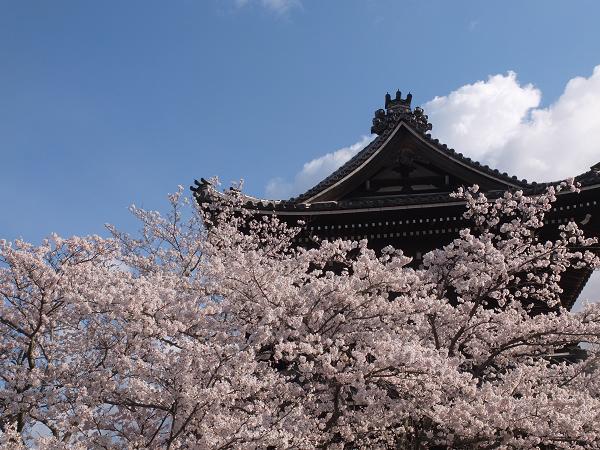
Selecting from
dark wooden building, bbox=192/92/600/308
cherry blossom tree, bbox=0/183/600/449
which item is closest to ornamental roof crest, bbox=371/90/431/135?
dark wooden building, bbox=192/92/600/308

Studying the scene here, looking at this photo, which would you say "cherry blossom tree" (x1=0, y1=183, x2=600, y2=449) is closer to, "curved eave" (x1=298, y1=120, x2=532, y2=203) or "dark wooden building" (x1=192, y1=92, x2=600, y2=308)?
"dark wooden building" (x1=192, y1=92, x2=600, y2=308)

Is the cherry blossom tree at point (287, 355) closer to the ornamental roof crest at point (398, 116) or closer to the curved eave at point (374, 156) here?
the curved eave at point (374, 156)

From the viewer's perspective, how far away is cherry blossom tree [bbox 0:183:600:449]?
6.96m

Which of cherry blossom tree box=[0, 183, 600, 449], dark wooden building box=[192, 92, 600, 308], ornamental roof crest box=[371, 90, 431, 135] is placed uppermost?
ornamental roof crest box=[371, 90, 431, 135]

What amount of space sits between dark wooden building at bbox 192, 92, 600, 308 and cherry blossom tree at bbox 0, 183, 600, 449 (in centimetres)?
258

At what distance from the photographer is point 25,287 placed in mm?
8742

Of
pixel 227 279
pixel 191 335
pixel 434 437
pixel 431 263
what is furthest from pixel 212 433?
pixel 431 263

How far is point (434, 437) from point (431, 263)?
2.55m

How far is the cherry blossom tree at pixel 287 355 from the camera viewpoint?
6957mm

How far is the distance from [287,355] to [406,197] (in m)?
5.84

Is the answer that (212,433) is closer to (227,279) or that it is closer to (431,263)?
(227,279)

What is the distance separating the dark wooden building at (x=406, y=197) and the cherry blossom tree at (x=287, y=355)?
2.58 m

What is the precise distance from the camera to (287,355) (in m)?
7.62

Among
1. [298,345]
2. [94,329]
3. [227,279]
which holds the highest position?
[227,279]
